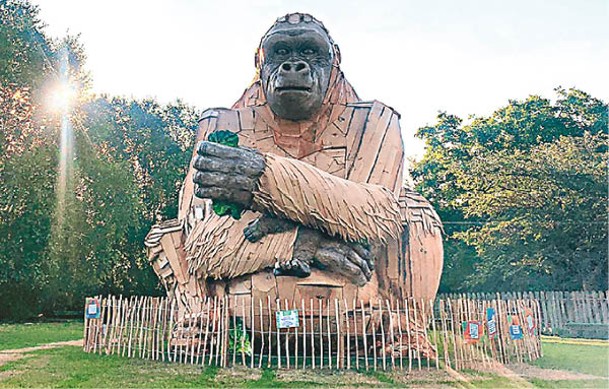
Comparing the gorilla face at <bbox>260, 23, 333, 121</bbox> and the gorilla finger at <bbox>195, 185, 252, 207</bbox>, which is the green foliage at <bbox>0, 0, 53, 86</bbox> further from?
the gorilla finger at <bbox>195, 185, 252, 207</bbox>

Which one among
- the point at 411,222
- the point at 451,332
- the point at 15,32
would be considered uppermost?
the point at 15,32

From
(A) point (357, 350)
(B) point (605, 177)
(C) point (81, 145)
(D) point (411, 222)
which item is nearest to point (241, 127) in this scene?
(D) point (411, 222)

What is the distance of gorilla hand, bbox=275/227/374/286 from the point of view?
6.29 meters

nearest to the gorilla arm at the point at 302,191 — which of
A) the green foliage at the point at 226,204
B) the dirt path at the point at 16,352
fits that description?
the green foliage at the point at 226,204

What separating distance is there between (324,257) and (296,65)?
7.09 feet

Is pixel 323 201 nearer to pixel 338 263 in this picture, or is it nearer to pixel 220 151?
pixel 338 263

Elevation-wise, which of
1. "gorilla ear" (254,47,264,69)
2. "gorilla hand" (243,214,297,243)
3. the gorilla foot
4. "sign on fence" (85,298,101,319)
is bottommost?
"sign on fence" (85,298,101,319)

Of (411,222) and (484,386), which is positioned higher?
(411,222)

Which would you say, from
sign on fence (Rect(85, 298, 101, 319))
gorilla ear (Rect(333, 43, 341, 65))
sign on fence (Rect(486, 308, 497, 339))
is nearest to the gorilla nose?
gorilla ear (Rect(333, 43, 341, 65))

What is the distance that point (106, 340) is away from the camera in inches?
356

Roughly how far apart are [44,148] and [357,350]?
13996 millimetres

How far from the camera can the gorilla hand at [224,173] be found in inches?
226

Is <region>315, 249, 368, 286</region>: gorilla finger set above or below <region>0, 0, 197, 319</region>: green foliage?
below

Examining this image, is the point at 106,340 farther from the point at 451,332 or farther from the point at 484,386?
the point at 484,386
